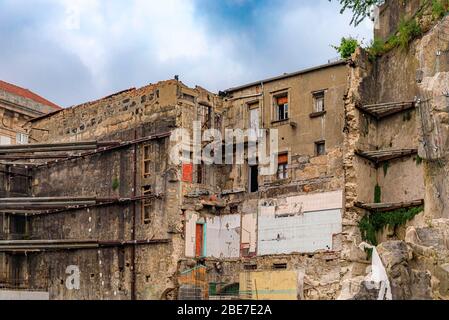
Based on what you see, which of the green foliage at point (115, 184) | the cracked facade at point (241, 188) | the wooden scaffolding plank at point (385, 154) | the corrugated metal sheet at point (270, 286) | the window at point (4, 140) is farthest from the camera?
the window at point (4, 140)

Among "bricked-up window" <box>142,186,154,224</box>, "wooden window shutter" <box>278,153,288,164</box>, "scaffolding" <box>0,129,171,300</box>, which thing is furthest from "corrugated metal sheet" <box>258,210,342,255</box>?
"bricked-up window" <box>142,186,154,224</box>

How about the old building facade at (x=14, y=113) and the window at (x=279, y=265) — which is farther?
the old building facade at (x=14, y=113)

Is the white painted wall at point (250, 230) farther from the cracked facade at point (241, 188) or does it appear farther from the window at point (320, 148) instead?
the window at point (320, 148)

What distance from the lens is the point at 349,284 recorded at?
71.6 ft

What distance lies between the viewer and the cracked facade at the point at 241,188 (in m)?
32.9

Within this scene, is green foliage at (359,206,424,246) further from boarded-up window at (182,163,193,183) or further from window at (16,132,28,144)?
window at (16,132,28,144)

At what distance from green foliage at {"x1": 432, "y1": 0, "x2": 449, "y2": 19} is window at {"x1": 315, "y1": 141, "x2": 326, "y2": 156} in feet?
22.5

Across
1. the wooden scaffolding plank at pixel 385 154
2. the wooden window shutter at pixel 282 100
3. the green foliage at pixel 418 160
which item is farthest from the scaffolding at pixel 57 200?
the green foliage at pixel 418 160

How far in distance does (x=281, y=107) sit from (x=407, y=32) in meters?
6.42

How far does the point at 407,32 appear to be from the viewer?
111 feet

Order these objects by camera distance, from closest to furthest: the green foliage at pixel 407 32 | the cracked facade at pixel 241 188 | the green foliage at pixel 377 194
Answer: the cracked facade at pixel 241 188 → the green foliage at pixel 407 32 → the green foliage at pixel 377 194

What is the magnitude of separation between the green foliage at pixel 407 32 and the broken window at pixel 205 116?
9152 mm

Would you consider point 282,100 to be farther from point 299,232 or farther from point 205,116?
point 299,232

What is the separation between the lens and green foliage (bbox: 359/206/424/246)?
32.8 metres
